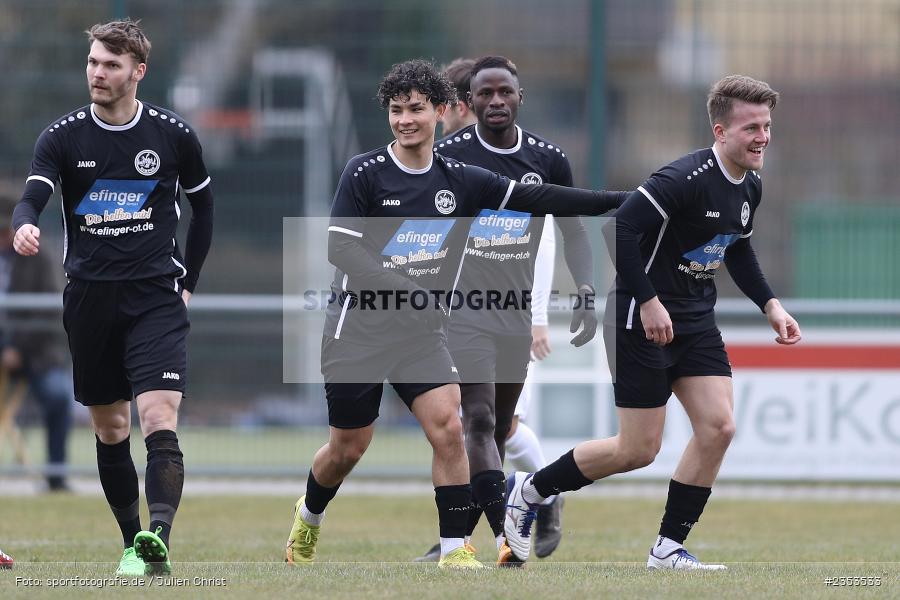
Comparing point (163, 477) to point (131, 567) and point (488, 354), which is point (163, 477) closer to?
point (131, 567)

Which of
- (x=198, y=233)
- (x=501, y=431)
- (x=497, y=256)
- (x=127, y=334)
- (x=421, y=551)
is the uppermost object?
(x=198, y=233)

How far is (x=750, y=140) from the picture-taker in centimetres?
660

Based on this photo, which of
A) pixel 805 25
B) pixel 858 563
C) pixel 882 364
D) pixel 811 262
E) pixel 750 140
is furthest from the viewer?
pixel 811 262

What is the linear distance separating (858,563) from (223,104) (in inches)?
312

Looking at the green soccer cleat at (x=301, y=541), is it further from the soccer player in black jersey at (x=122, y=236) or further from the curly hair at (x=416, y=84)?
the curly hair at (x=416, y=84)

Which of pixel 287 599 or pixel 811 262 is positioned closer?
pixel 287 599

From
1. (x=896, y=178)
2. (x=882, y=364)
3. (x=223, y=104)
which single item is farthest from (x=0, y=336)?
(x=896, y=178)

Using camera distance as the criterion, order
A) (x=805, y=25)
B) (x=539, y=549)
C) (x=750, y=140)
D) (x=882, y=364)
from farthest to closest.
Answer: (x=805, y=25) → (x=882, y=364) → (x=539, y=549) → (x=750, y=140)

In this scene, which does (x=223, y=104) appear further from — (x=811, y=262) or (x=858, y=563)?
(x=858, y=563)

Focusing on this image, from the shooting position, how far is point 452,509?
6.59 metres

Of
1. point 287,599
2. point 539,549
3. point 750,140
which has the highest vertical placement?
point 750,140

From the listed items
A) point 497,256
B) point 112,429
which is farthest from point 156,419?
point 497,256

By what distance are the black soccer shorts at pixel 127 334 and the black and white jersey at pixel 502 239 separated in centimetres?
171

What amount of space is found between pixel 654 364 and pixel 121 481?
2.54 meters
